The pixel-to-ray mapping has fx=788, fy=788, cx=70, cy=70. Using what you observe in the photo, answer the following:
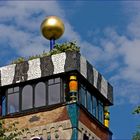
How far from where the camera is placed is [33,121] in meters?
33.9

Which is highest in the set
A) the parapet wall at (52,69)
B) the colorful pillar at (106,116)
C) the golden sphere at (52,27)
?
the golden sphere at (52,27)

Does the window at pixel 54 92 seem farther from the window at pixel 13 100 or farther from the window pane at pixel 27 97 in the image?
the window at pixel 13 100

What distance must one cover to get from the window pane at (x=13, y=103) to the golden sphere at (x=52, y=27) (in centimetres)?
302

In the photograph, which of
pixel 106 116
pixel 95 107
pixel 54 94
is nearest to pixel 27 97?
pixel 54 94

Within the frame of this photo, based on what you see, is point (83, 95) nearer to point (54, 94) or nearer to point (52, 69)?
point (54, 94)

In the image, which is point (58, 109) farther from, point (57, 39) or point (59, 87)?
point (57, 39)

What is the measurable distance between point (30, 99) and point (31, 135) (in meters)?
1.65

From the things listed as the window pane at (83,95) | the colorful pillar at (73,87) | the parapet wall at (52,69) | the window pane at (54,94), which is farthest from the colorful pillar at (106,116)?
the window pane at (54,94)

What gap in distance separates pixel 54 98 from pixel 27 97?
1376 mm

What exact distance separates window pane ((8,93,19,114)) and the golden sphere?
302cm

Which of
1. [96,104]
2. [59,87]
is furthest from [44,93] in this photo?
[96,104]

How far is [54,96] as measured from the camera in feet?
111

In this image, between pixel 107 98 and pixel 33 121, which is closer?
pixel 33 121

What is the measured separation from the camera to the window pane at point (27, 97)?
34281mm
